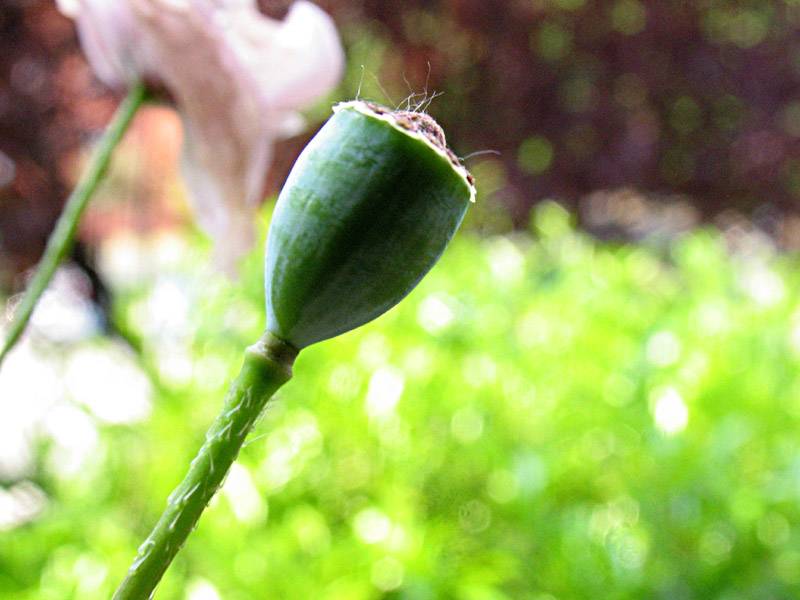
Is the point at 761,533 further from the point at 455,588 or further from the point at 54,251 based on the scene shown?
the point at 54,251

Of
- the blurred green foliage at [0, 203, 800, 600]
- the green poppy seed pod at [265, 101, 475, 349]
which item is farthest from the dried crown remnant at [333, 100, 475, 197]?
the blurred green foliage at [0, 203, 800, 600]

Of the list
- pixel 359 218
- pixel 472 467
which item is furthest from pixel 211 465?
pixel 472 467

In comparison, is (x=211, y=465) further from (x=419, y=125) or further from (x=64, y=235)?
(x=64, y=235)

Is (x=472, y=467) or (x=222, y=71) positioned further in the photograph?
(x=472, y=467)

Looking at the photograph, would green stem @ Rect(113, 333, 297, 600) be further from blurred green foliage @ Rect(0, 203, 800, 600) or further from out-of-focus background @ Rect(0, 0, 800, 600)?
blurred green foliage @ Rect(0, 203, 800, 600)

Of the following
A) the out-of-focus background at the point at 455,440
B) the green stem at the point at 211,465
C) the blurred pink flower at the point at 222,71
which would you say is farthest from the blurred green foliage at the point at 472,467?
the green stem at the point at 211,465

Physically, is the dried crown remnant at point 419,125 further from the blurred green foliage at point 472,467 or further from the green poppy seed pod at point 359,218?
the blurred green foliage at point 472,467
